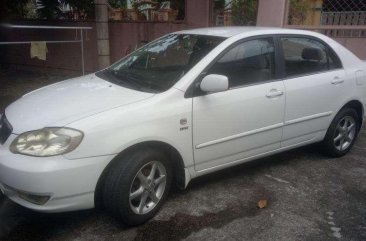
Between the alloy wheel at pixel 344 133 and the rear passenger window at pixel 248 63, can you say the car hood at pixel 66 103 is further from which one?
the alloy wheel at pixel 344 133

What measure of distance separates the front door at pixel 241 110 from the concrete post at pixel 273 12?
3.76 metres

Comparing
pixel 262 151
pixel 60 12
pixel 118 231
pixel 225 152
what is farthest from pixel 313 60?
pixel 60 12

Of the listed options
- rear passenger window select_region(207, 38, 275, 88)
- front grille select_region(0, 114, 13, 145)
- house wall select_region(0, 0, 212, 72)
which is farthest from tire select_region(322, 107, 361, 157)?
house wall select_region(0, 0, 212, 72)

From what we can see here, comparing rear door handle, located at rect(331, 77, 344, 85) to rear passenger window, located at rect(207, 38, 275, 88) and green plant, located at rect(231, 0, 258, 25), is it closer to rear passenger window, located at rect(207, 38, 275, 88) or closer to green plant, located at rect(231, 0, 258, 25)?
rear passenger window, located at rect(207, 38, 275, 88)

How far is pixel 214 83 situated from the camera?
10.2 feet

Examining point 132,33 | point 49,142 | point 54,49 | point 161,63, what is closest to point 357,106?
point 161,63

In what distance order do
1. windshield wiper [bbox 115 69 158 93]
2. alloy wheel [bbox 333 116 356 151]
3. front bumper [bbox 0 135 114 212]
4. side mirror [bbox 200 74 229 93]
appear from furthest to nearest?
1. alloy wheel [bbox 333 116 356 151]
2. windshield wiper [bbox 115 69 158 93]
3. side mirror [bbox 200 74 229 93]
4. front bumper [bbox 0 135 114 212]

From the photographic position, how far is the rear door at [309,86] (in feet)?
12.8

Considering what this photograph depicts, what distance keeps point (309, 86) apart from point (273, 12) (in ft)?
12.3

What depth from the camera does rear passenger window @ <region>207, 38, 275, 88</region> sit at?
347 centimetres

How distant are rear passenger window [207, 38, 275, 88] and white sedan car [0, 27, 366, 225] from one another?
1cm

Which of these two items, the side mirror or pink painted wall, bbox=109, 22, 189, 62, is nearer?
the side mirror

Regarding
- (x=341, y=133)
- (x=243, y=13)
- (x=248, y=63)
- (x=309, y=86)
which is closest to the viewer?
(x=248, y=63)

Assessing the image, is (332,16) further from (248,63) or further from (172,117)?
(172,117)
